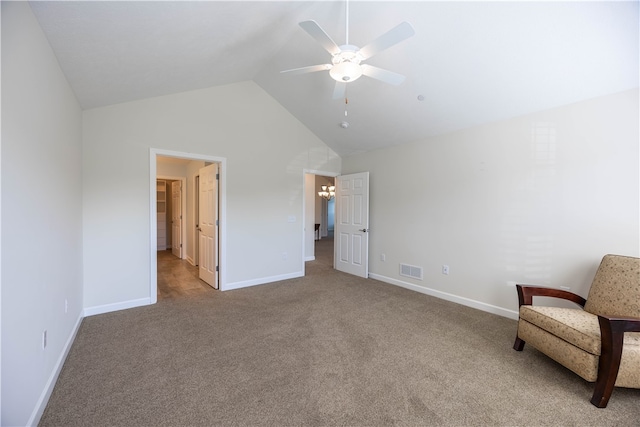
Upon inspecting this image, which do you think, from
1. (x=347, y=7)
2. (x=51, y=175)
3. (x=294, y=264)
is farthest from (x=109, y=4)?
(x=294, y=264)

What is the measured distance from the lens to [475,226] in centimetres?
359

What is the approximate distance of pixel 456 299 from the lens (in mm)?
3768

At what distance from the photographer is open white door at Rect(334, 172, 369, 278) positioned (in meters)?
5.00

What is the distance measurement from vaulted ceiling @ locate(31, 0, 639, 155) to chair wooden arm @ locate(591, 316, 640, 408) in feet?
7.10

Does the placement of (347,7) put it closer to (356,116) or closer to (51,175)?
(356,116)

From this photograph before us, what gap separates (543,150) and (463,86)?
113 centimetres

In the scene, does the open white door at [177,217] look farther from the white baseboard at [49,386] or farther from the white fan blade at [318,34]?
the white fan blade at [318,34]

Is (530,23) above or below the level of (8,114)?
above

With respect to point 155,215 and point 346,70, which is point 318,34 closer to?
point 346,70

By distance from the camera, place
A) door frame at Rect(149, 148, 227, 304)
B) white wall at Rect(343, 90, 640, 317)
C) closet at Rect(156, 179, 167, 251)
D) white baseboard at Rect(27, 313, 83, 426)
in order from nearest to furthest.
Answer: white baseboard at Rect(27, 313, 83, 426)
white wall at Rect(343, 90, 640, 317)
door frame at Rect(149, 148, 227, 304)
closet at Rect(156, 179, 167, 251)

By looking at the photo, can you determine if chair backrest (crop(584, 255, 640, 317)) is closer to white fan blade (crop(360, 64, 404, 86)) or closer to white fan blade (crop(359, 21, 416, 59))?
white fan blade (crop(360, 64, 404, 86))

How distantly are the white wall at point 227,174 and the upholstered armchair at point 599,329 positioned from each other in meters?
3.50

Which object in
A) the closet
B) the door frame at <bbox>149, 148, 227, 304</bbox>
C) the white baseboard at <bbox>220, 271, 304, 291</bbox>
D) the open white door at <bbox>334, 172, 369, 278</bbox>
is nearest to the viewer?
the door frame at <bbox>149, 148, 227, 304</bbox>

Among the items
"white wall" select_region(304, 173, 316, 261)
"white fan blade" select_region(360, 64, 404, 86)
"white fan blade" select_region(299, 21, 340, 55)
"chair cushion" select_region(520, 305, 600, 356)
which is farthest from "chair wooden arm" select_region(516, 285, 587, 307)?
"white wall" select_region(304, 173, 316, 261)
